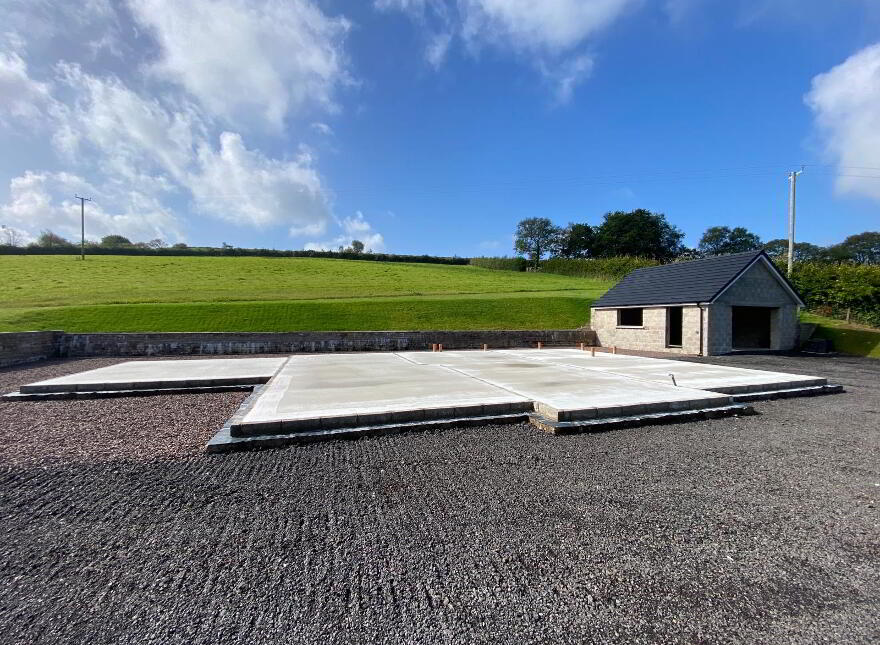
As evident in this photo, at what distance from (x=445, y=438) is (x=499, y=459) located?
894mm

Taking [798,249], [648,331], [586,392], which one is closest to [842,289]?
[648,331]

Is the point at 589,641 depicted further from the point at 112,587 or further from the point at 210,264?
the point at 210,264

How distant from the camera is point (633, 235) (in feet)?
221

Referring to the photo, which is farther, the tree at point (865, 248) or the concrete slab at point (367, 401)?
the tree at point (865, 248)

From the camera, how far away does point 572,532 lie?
9.24 ft

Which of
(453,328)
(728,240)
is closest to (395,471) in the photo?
(453,328)

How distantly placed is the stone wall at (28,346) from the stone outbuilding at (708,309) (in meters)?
23.6

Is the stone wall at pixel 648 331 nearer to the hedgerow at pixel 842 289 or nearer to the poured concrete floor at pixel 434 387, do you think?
the poured concrete floor at pixel 434 387

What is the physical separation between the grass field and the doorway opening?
280 inches

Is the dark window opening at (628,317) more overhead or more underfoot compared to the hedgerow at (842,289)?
more underfoot

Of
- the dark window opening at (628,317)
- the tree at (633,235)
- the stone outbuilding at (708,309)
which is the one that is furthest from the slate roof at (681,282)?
the tree at (633,235)

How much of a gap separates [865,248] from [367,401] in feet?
313

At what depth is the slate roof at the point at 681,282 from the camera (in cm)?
1555

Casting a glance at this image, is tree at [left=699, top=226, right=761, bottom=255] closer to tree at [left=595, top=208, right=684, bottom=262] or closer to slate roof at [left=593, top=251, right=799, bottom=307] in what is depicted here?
tree at [left=595, top=208, right=684, bottom=262]
